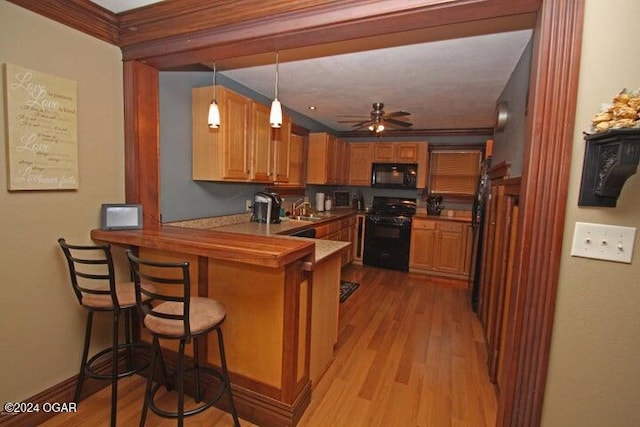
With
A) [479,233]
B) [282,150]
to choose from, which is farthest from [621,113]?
[282,150]

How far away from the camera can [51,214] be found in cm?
171

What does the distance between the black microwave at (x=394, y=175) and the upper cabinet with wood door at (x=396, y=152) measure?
0.29 feet

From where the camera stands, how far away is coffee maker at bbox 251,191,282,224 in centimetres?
337

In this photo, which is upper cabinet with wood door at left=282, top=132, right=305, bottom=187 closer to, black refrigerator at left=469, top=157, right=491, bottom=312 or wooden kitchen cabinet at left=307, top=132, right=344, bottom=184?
wooden kitchen cabinet at left=307, top=132, right=344, bottom=184

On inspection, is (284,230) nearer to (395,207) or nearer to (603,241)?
Result: (603,241)

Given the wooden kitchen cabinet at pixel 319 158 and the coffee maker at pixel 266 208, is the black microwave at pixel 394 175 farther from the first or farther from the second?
the coffee maker at pixel 266 208

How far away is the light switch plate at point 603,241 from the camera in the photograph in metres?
1.04

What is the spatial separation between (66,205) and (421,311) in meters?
3.33

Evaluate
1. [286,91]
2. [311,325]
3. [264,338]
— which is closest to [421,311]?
[311,325]

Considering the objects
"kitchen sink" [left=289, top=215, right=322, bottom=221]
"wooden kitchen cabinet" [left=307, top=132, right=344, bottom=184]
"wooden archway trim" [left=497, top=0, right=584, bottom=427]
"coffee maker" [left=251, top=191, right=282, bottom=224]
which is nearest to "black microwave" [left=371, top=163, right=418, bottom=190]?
"wooden kitchen cabinet" [left=307, top=132, right=344, bottom=184]

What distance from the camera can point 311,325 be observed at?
195cm

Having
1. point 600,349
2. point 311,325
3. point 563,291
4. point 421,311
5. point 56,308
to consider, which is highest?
point 563,291

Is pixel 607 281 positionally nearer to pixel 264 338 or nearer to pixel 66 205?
pixel 264 338

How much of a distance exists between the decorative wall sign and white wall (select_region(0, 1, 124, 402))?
1.5 inches
